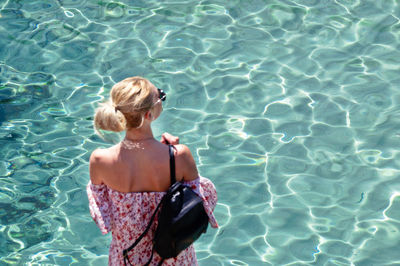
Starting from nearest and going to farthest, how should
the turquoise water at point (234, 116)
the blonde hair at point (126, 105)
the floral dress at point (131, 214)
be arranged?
1. the blonde hair at point (126, 105)
2. the floral dress at point (131, 214)
3. the turquoise water at point (234, 116)

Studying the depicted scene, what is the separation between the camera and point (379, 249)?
4.71m

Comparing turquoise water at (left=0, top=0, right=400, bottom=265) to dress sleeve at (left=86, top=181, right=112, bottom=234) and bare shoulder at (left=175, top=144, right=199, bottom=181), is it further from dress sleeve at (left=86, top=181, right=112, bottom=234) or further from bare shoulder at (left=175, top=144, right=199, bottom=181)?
bare shoulder at (left=175, top=144, right=199, bottom=181)

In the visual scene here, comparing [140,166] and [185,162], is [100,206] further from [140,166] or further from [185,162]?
[185,162]

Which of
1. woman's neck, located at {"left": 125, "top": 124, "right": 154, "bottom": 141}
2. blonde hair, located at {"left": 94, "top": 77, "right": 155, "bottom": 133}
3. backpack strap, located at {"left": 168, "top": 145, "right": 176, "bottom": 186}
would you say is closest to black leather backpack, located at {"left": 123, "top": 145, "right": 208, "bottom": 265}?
backpack strap, located at {"left": 168, "top": 145, "right": 176, "bottom": 186}

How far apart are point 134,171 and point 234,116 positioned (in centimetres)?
296

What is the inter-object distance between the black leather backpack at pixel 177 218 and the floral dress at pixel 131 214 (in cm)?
9

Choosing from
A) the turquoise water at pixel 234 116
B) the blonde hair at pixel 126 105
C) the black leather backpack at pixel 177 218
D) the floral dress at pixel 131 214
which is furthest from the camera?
the turquoise water at pixel 234 116

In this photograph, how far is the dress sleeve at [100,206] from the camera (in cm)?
334

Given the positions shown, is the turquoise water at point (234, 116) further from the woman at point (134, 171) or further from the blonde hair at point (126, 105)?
the blonde hair at point (126, 105)

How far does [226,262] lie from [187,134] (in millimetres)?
1576

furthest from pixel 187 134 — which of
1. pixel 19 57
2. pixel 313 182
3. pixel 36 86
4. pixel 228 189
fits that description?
pixel 19 57

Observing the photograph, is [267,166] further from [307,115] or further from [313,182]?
[307,115]

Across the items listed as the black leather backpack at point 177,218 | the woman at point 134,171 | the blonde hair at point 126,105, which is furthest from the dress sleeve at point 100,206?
the blonde hair at point 126,105

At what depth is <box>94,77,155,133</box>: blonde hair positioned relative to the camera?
3029mm
